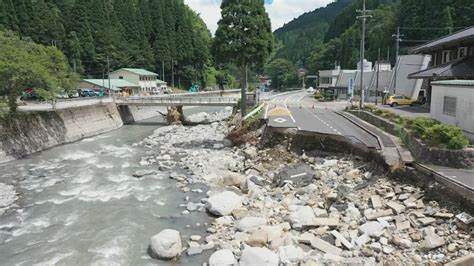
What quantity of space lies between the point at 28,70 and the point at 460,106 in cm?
2858

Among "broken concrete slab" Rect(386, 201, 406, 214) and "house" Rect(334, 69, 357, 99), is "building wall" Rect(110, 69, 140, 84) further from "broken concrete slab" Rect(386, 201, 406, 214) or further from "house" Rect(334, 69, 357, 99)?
"broken concrete slab" Rect(386, 201, 406, 214)

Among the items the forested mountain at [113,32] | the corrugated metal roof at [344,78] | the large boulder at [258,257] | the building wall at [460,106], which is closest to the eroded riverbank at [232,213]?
the large boulder at [258,257]

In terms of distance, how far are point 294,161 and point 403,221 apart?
9.80 m

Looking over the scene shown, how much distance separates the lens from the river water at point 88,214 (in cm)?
1374

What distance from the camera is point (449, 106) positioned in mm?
21266

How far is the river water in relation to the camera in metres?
13.7

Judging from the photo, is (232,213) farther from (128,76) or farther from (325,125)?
(128,76)

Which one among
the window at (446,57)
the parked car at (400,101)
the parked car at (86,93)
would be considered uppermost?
the window at (446,57)

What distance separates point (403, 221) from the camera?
14.0m

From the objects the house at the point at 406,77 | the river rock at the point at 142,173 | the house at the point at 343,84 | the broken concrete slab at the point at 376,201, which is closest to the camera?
the broken concrete slab at the point at 376,201

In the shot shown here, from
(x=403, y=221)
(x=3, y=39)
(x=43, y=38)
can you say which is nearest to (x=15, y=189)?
(x=3, y=39)

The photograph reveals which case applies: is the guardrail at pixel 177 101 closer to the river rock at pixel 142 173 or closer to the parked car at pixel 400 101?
the parked car at pixel 400 101

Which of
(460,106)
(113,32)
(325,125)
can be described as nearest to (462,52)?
(325,125)

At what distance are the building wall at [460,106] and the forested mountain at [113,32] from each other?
61183mm
